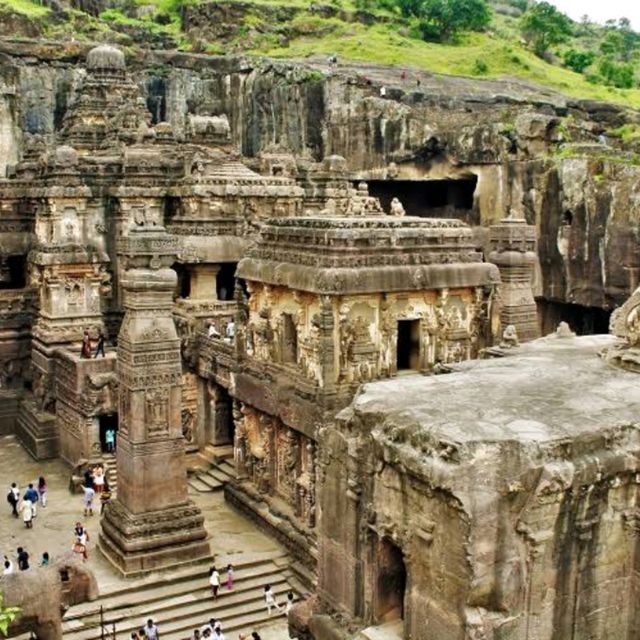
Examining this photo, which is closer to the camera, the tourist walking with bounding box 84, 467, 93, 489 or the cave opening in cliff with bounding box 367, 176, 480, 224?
the tourist walking with bounding box 84, 467, 93, 489

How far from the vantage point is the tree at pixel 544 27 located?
5756 cm

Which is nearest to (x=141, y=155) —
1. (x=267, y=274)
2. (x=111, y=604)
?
(x=267, y=274)

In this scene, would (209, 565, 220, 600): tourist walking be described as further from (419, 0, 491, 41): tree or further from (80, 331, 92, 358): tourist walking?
(419, 0, 491, 41): tree

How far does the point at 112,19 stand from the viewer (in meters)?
54.5

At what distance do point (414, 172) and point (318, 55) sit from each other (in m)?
13.9

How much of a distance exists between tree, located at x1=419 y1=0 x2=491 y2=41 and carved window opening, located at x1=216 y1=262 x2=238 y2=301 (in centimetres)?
3295

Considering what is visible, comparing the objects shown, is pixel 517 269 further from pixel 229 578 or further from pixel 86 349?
pixel 86 349

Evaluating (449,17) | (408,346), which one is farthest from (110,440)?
(449,17)

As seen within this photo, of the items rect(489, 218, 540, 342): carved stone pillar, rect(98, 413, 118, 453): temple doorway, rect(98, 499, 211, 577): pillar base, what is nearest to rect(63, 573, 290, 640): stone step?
rect(98, 499, 211, 577): pillar base

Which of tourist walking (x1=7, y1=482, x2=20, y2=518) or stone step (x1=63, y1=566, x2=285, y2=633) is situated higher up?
tourist walking (x1=7, y1=482, x2=20, y2=518)

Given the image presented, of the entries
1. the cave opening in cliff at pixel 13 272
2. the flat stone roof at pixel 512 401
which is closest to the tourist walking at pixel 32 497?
the cave opening in cliff at pixel 13 272

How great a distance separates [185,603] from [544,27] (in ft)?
163

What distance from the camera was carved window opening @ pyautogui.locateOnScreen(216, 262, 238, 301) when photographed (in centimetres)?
2800

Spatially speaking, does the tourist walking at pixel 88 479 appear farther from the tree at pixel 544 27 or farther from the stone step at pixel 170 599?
the tree at pixel 544 27
